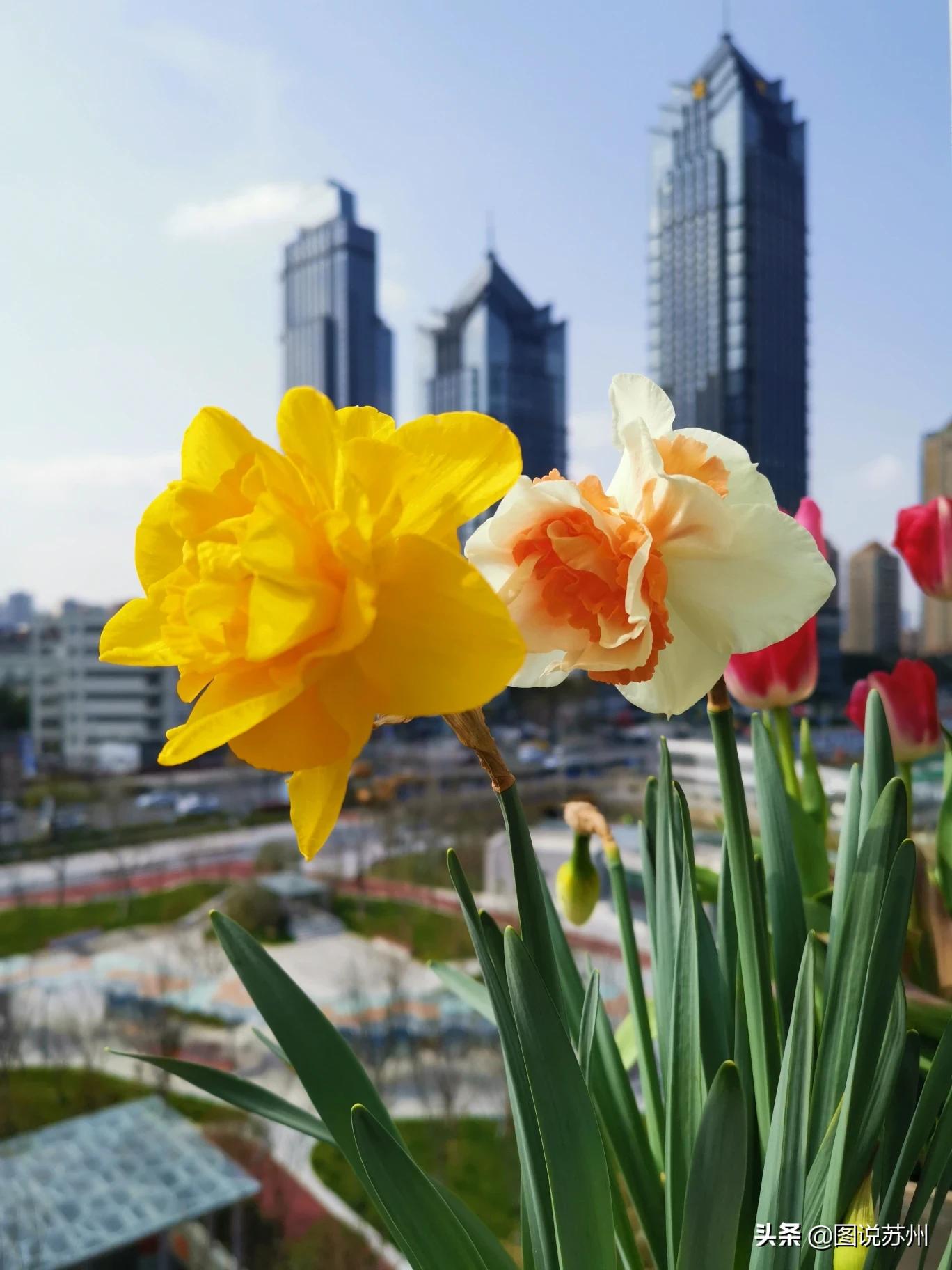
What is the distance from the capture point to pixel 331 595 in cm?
14

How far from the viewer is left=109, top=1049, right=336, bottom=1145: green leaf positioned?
0.29 meters

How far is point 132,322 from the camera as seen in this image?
8.88m

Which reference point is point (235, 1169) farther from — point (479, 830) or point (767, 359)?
point (767, 359)

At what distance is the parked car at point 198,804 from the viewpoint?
602cm

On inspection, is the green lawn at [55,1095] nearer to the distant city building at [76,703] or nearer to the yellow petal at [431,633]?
the distant city building at [76,703]

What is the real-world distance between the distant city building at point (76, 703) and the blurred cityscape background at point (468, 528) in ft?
0.08

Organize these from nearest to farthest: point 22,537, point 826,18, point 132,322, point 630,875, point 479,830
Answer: point 630,875 → point 479,830 → point 826,18 → point 22,537 → point 132,322

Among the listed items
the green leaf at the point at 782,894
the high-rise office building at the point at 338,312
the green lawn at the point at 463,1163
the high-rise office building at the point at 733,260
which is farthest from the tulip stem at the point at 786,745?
the high-rise office building at the point at 338,312

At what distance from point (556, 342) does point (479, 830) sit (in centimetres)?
537

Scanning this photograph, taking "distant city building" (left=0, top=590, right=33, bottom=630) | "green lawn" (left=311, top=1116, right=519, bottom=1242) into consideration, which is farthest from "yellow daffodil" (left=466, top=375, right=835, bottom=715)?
"distant city building" (left=0, top=590, right=33, bottom=630)

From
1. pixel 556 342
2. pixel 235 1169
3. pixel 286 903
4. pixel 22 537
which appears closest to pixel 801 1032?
pixel 235 1169

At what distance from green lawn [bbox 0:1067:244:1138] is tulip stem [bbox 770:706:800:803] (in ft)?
14.6

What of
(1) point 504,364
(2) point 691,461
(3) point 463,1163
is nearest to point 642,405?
(2) point 691,461

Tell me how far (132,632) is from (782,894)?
0.24 m
